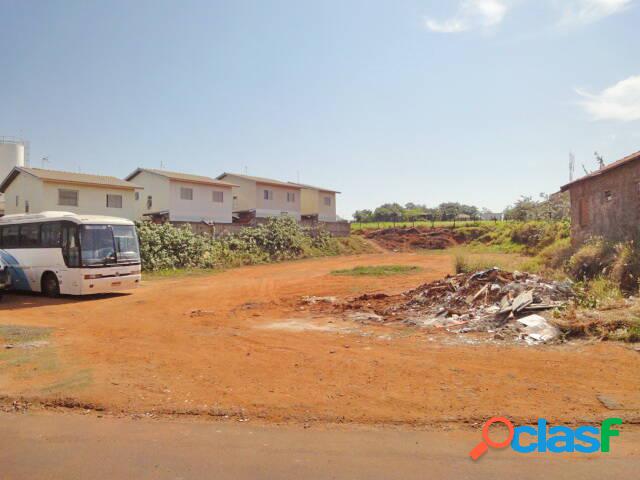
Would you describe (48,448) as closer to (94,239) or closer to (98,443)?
(98,443)

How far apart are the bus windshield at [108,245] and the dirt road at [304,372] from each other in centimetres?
404

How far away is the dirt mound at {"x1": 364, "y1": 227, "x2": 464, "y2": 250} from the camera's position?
49312mm

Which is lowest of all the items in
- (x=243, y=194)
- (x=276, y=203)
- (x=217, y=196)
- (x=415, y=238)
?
(x=415, y=238)

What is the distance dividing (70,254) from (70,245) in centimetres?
29

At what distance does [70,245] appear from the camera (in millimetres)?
15539

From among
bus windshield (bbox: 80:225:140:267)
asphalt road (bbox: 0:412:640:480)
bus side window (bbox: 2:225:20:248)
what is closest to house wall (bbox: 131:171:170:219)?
bus side window (bbox: 2:225:20:248)

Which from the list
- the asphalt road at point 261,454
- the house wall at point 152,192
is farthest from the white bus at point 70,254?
the house wall at point 152,192

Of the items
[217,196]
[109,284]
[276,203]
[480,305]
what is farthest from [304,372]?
[276,203]

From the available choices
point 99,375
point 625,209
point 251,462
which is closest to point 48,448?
point 251,462

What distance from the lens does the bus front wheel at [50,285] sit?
1609 centimetres

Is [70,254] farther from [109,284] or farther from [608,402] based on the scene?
[608,402]

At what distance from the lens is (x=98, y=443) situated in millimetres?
4555

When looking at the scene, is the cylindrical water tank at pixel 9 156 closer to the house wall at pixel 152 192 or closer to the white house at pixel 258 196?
the house wall at pixel 152 192

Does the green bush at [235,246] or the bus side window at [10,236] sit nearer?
the bus side window at [10,236]
